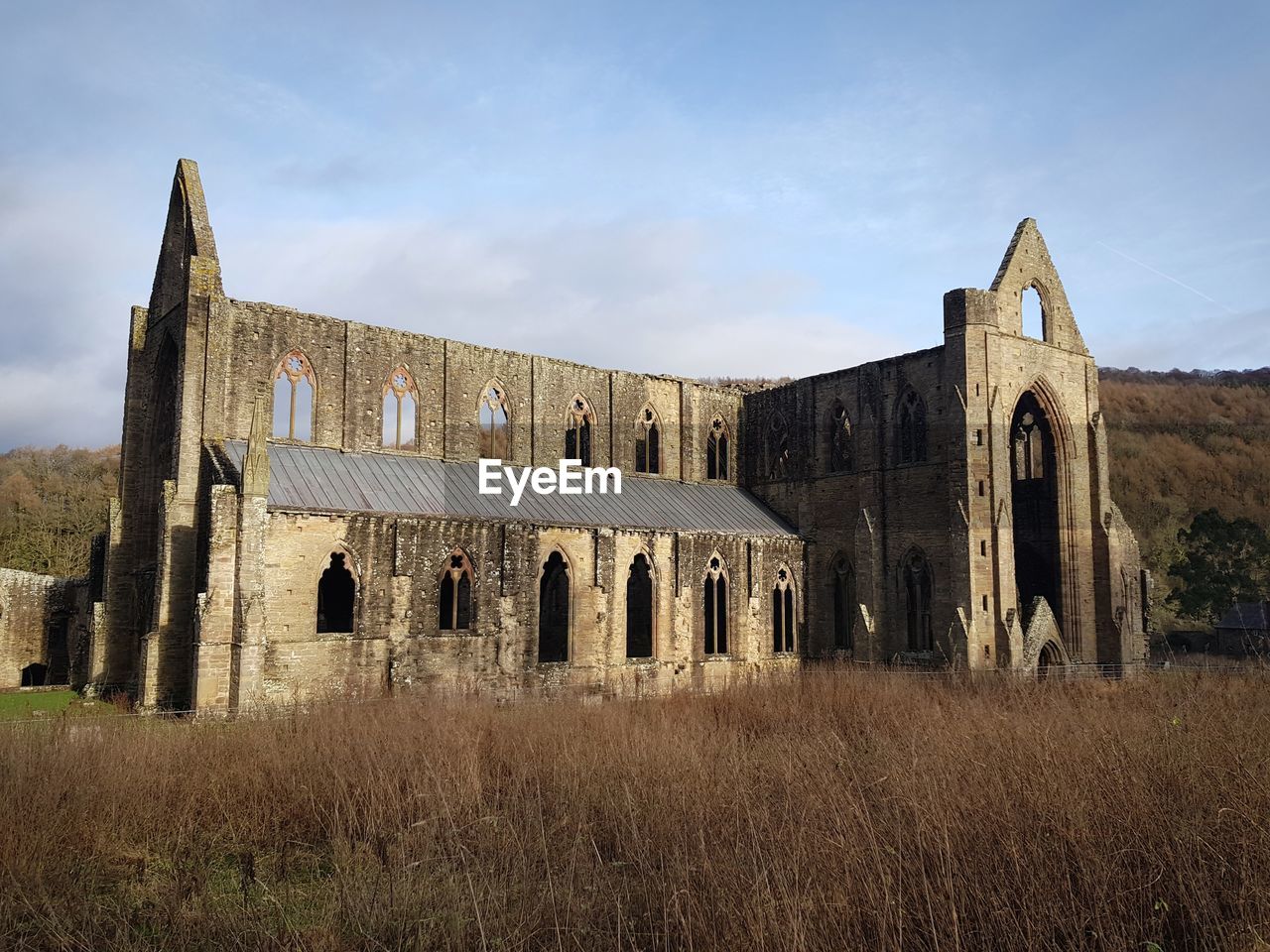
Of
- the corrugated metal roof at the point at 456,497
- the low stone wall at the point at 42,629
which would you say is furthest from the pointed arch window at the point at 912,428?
the low stone wall at the point at 42,629

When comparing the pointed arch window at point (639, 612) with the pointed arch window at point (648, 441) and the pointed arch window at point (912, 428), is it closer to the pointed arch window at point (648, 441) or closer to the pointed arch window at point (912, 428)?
the pointed arch window at point (648, 441)

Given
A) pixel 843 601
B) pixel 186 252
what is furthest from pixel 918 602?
pixel 186 252

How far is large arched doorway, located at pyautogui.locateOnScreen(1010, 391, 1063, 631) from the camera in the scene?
31.1 m

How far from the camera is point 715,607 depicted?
→ 31719 millimetres

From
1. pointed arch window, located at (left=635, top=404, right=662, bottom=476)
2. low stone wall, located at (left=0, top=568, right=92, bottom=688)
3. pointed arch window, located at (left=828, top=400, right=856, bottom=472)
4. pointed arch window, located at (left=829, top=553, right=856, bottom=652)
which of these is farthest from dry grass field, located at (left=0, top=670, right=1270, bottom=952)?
pointed arch window, located at (left=635, top=404, right=662, bottom=476)

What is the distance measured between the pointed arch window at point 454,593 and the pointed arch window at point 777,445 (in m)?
13.4

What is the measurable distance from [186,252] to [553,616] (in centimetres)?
1647

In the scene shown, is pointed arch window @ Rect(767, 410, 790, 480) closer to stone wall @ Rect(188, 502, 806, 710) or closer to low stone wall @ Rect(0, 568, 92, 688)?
stone wall @ Rect(188, 502, 806, 710)

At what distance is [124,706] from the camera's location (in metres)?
21.8

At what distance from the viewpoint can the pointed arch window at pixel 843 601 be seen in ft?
107

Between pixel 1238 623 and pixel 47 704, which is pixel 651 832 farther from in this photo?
pixel 1238 623

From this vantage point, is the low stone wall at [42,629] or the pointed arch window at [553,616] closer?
the low stone wall at [42,629]

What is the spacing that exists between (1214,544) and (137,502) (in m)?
50.8

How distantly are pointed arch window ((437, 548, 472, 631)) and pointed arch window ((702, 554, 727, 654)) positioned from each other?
808 centimetres
